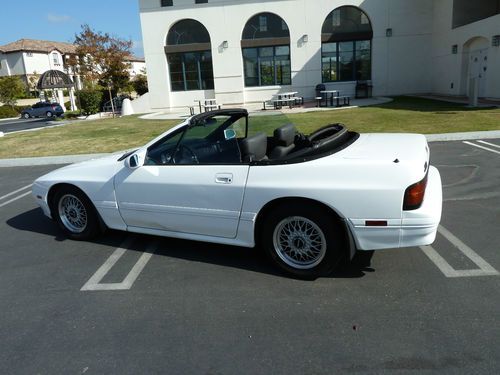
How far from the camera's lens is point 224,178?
143 inches

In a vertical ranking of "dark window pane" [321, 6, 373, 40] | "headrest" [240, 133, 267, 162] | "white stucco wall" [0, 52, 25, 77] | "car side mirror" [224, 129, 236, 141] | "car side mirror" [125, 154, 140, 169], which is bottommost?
"car side mirror" [125, 154, 140, 169]

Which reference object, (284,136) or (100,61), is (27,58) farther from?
(284,136)

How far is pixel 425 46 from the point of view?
81.8 ft

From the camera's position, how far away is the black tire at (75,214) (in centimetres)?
457

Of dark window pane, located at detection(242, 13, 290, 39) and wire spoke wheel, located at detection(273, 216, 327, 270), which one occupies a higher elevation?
dark window pane, located at detection(242, 13, 290, 39)

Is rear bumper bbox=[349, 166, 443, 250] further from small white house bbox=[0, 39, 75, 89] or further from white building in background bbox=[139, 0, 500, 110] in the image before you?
small white house bbox=[0, 39, 75, 89]

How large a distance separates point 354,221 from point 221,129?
5.68ft

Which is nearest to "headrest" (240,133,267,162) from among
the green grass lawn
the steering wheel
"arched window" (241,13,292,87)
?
the steering wheel

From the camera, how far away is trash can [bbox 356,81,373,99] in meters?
25.4

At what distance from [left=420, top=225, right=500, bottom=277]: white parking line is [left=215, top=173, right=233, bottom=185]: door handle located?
2033 millimetres

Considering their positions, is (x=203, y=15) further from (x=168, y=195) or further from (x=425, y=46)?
(x=168, y=195)

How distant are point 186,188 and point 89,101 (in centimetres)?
2811

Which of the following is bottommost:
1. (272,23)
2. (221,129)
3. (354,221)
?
(354,221)

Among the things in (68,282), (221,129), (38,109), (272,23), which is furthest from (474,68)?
(38,109)
